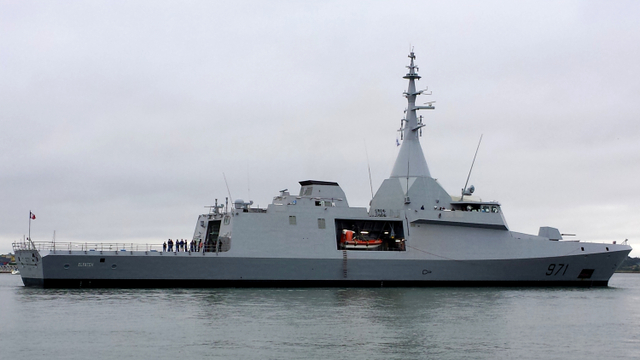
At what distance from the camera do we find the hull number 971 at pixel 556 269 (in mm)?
30047

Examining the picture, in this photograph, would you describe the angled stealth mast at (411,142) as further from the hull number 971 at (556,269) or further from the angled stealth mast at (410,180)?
the hull number 971 at (556,269)

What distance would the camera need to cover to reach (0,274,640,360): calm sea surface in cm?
1334

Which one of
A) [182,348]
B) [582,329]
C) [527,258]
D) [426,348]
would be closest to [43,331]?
[182,348]

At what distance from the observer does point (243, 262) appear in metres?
26.8

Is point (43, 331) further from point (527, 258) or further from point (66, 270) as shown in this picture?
point (527, 258)

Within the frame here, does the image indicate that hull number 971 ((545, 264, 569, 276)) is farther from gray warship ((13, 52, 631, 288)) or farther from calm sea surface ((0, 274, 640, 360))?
calm sea surface ((0, 274, 640, 360))

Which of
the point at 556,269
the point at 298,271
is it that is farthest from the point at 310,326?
the point at 556,269

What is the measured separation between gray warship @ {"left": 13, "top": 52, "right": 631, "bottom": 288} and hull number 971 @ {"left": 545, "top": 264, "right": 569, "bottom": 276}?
5 centimetres

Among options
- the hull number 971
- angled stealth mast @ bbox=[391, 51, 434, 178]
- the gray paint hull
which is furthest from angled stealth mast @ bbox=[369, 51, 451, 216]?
the hull number 971

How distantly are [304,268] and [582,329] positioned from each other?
13.1m

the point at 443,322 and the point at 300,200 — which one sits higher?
the point at 300,200

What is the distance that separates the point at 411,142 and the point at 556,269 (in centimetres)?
886

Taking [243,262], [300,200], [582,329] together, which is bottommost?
[582,329]

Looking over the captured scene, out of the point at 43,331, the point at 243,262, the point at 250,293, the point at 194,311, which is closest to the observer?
the point at 43,331
